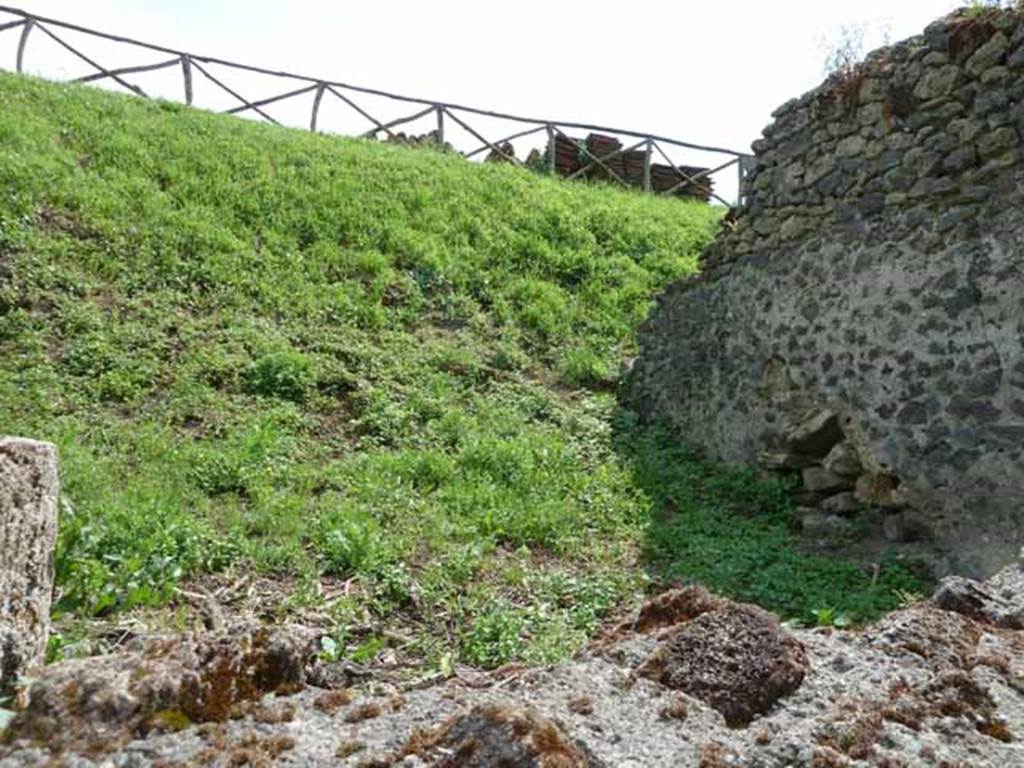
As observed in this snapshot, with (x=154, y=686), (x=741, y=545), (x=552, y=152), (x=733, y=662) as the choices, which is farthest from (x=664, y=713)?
(x=552, y=152)

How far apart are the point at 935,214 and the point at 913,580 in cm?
253

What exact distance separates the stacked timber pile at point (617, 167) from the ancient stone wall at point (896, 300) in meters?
11.2

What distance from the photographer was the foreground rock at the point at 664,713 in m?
1.48

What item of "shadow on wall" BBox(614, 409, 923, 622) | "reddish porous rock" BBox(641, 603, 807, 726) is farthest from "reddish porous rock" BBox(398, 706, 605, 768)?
"shadow on wall" BBox(614, 409, 923, 622)

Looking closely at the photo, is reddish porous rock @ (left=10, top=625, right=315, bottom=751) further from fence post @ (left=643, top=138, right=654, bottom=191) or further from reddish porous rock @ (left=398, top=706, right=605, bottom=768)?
fence post @ (left=643, top=138, right=654, bottom=191)

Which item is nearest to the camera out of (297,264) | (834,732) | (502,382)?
(834,732)

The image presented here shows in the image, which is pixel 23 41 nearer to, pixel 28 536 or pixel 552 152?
pixel 552 152

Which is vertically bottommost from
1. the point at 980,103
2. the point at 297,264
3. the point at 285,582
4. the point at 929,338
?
the point at 285,582

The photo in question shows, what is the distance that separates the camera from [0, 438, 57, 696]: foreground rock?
8.23 feet

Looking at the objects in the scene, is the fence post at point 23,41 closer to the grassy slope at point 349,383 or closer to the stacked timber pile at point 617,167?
the grassy slope at point 349,383

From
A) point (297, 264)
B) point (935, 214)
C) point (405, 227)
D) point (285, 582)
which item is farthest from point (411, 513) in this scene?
point (405, 227)

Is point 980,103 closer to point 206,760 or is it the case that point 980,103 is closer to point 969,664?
point 969,664

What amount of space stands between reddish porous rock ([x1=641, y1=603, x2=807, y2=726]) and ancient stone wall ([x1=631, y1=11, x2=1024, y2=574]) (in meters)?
4.32

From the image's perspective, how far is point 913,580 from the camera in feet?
18.7
